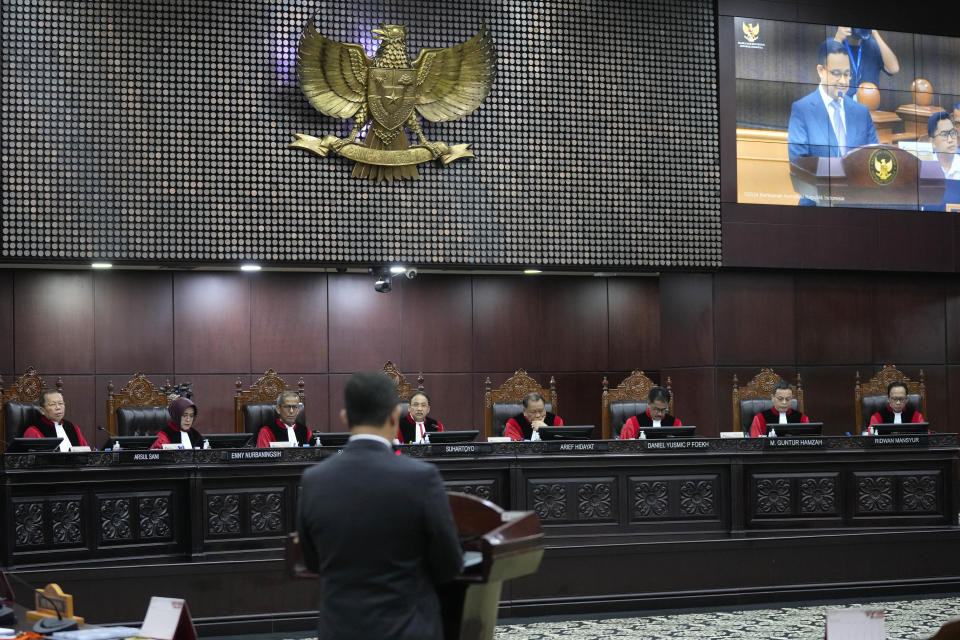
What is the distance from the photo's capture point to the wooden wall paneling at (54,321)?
9.58m

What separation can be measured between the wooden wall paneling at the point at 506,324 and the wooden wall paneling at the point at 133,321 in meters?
2.96

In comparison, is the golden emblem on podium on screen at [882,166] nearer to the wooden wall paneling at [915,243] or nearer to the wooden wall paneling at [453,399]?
the wooden wall paneling at [915,243]

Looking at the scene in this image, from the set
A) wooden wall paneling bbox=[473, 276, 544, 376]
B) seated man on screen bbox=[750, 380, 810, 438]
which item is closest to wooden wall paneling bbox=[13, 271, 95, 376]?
wooden wall paneling bbox=[473, 276, 544, 376]

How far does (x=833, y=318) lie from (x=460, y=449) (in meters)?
5.12

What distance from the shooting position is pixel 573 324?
1105 centimetres

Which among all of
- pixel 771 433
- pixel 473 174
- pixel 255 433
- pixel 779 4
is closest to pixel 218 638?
pixel 255 433

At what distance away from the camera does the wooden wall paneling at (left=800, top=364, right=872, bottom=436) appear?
10305 mm

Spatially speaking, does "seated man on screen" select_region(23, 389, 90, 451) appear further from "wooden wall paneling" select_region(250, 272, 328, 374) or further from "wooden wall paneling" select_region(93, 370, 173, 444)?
"wooden wall paneling" select_region(250, 272, 328, 374)

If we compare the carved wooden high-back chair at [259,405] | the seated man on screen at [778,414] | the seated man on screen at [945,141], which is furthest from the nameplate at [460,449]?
the seated man on screen at [945,141]

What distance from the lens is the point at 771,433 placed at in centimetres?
741

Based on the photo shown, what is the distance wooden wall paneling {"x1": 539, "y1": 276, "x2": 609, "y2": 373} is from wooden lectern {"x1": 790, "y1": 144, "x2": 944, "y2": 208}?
7.47ft

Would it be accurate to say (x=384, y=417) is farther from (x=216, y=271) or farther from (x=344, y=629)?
(x=216, y=271)

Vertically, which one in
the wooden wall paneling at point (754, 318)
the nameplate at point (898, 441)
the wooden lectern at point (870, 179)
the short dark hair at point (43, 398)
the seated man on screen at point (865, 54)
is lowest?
the nameplate at point (898, 441)

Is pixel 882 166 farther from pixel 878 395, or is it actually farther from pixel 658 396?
pixel 658 396
